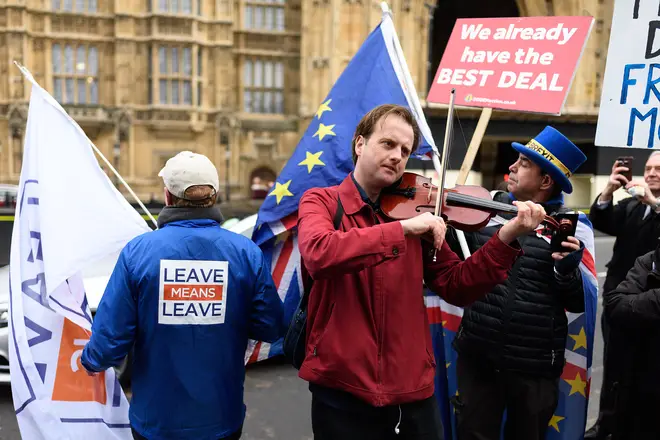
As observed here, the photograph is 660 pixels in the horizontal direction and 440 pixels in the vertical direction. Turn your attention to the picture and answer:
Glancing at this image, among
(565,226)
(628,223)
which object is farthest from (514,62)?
(628,223)

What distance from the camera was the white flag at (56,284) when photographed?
286 cm

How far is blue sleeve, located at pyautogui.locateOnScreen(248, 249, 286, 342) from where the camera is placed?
8.15ft

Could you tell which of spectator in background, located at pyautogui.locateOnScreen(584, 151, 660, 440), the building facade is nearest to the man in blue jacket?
spectator in background, located at pyautogui.locateOnScreen(584, 151, 660, 440)

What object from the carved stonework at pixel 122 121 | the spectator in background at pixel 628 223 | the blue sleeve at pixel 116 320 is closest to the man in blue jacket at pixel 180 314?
the blue sleeve at pixel 116 320

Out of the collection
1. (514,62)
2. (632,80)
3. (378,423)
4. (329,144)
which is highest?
(514,62)

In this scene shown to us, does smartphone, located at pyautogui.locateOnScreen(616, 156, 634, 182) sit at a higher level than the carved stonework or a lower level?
lower

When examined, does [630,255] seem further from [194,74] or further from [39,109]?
[194,74]

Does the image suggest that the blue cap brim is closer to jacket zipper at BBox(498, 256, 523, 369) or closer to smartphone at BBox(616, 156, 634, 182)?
jacket zipper at BBox(498, 256, 523, 369)

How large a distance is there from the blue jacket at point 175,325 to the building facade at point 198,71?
69.2ft

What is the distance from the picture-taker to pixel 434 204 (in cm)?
214

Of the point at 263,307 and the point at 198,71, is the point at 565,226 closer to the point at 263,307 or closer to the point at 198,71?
the point at 263,307

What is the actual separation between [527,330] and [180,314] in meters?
1.57

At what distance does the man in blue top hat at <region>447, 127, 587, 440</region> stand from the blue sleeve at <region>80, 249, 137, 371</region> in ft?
4.63

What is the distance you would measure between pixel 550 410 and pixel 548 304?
0.52 m
